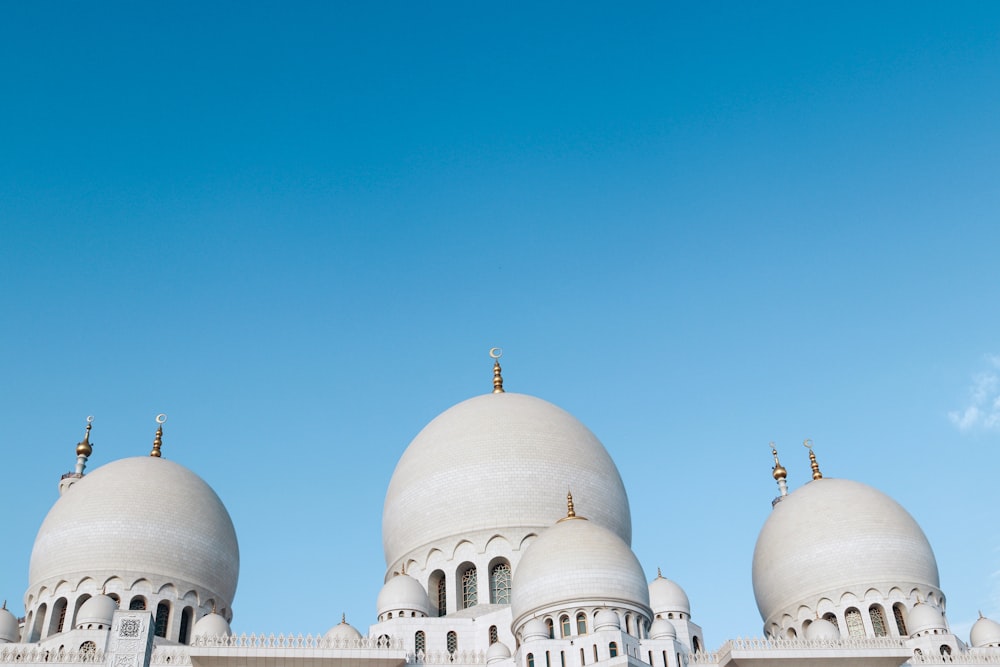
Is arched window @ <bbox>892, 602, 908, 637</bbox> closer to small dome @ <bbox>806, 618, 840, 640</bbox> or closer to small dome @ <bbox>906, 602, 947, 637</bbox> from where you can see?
small dome @ <bbox>906, 602, 947, 637</bbox>

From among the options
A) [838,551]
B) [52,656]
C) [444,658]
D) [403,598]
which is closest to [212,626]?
[52,656]

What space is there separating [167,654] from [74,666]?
1.94 metres

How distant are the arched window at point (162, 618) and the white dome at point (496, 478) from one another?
6042 millimetres

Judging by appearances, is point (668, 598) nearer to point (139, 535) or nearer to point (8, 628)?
point (139, 535)

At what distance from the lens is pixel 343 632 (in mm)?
23312

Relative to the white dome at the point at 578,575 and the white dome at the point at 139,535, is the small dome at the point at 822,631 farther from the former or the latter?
the white dome at the point at 139,535

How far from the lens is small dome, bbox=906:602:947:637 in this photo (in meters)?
25.4

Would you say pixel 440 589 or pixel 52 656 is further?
pixel 440 589

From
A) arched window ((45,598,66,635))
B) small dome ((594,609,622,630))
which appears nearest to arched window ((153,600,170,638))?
arched window ((45,598,66,635))

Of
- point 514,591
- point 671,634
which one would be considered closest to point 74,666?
point 514,591

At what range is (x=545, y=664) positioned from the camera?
68.1 feet

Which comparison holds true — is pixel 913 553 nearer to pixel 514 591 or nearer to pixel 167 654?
pixel 514 591

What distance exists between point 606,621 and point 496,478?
746 cm

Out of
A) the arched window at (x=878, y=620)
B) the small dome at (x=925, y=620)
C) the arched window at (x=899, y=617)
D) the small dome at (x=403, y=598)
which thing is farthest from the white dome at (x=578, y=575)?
the arched window at (x=899, y=617)
